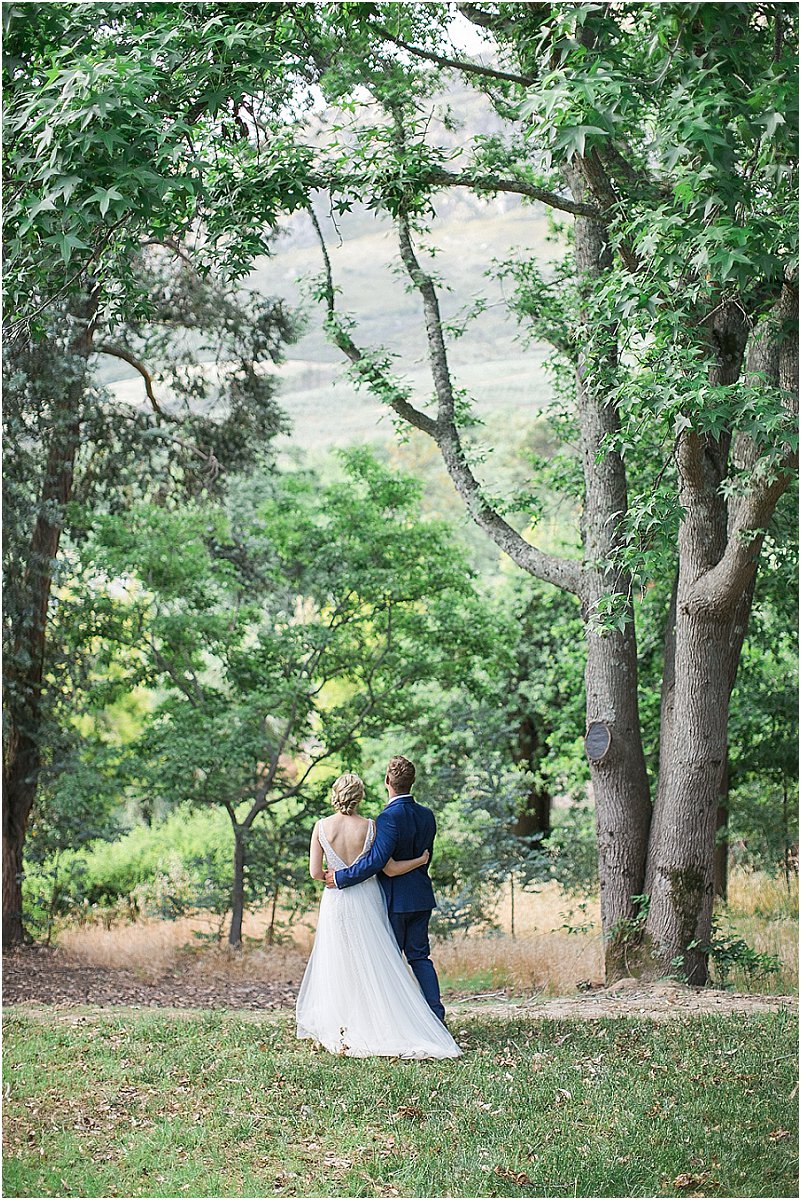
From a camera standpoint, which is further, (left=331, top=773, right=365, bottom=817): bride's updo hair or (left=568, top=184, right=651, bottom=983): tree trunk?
(left=568, top=184, right=651, bottom=983): tree trunk

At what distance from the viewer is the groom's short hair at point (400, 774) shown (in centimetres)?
705

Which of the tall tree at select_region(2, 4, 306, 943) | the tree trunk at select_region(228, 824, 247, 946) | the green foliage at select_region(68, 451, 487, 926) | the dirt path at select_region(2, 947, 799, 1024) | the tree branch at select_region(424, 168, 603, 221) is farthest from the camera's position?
the tree trunk at select_region(228, 824, 247, 946)

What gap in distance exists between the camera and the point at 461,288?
81.8m

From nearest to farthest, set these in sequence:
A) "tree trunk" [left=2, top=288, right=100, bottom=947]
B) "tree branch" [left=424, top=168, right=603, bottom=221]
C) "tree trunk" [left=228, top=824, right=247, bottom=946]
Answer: "tree branch" [left=424, top=168, right=603, bottom=221] → "tree trunk" [left=2, top=288, right=100, bottom=947] → "tree trunk" [left=228, top=824, right=247, bottom=946]

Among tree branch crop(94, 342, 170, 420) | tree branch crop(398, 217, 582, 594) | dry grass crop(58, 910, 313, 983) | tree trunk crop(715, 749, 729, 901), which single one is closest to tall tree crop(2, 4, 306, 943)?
tree branch crop(94, 342, 170, 420)

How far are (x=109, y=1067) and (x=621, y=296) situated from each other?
549cm

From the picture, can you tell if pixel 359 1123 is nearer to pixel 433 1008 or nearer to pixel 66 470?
pixel 433 1008

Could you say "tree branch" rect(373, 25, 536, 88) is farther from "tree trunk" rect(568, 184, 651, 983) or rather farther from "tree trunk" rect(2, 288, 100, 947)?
"tree trunk" rect(2, 288, 100, 947)

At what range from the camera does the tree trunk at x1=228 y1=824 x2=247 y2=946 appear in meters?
13.2

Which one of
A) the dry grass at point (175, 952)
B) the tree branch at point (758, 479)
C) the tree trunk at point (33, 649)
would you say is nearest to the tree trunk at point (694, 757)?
the tree branch at point (758, 479)

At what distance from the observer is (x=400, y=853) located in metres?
7.04

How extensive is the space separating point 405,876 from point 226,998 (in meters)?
4.35

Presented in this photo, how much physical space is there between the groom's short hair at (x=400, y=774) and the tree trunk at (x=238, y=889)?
6.52 metres

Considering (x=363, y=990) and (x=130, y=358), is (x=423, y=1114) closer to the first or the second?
(x=363, y=990)
